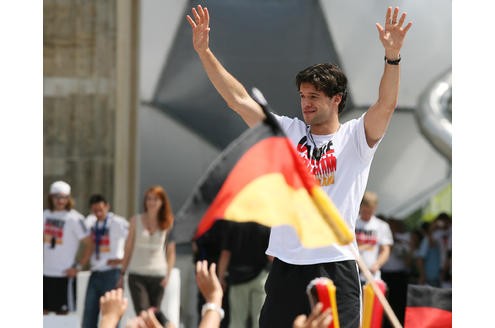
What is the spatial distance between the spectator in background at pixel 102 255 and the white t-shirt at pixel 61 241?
14cm

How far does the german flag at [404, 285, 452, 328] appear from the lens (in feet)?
17.4

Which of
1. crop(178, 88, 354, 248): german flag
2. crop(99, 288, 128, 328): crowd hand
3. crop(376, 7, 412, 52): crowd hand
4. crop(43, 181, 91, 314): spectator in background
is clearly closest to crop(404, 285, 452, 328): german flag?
crop(376, 7, 412, 52): crowd hand

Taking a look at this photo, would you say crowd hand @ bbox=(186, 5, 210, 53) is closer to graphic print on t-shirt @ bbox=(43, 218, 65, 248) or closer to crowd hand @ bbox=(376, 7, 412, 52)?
crowd hand @ bbox=(376, 7, 412, 52)

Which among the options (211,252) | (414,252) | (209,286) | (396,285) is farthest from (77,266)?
(209,286)

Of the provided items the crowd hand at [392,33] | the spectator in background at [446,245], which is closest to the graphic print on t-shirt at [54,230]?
the spectator in background at [446,245]

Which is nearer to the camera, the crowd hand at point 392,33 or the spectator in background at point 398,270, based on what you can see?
the crowd hand at point 392,33

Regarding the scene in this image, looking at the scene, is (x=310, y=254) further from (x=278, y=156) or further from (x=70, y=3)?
(x=70, y=3)

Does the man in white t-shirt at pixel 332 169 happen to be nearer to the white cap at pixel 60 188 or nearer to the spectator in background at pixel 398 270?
the spectator in background at pixel 398 270

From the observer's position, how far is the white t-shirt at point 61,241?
31.0ft

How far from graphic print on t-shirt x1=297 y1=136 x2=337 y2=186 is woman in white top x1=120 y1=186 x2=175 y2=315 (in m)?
4.28

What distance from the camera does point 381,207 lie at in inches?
447

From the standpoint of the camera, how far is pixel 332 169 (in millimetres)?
4418

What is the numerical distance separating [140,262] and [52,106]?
3.00 m

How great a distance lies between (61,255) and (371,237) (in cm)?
266
